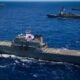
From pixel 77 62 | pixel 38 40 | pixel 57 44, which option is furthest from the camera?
pixel 57 44

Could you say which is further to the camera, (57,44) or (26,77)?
(57,44)

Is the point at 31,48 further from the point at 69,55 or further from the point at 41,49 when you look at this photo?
the point at 69,55

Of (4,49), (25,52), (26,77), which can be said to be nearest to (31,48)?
(25,52)

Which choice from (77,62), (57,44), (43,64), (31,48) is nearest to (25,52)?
(31,48)

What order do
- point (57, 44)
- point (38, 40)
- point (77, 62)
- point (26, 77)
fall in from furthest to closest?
point (57, 44) → point (38, 40) → point (77, 62) → point (26, 77)

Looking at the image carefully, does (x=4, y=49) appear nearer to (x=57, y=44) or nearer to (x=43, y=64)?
(x=43, y=64)

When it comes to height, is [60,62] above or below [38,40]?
below
